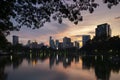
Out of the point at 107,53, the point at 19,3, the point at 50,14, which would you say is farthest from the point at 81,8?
the point at 107,53

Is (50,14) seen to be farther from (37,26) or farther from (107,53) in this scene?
(107,53)

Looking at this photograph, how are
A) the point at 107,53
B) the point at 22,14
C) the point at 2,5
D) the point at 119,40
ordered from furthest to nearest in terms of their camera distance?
the point at 107,53
the point at 119,40
the point at 22,14
the point at 2,5

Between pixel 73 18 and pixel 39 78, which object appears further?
pixel 39 78

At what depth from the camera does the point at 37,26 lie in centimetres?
1035

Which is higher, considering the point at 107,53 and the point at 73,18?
the point at 73,18

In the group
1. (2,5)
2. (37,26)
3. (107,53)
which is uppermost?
(2,5)

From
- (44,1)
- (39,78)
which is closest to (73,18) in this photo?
(44,1)

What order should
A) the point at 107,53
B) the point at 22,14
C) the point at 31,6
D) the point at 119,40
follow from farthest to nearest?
the point at 107,53 < the point at 119,40 < the point at 22,14 < the point at 31,6

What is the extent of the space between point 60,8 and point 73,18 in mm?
560

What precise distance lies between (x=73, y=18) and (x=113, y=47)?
123123 mm

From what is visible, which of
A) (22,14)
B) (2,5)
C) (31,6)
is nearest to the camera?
(2,5)

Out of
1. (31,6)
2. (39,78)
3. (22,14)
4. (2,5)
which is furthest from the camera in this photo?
(39,78)

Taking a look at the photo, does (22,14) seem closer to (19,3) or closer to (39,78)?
(19,3)

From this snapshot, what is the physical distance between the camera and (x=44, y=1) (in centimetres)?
870
